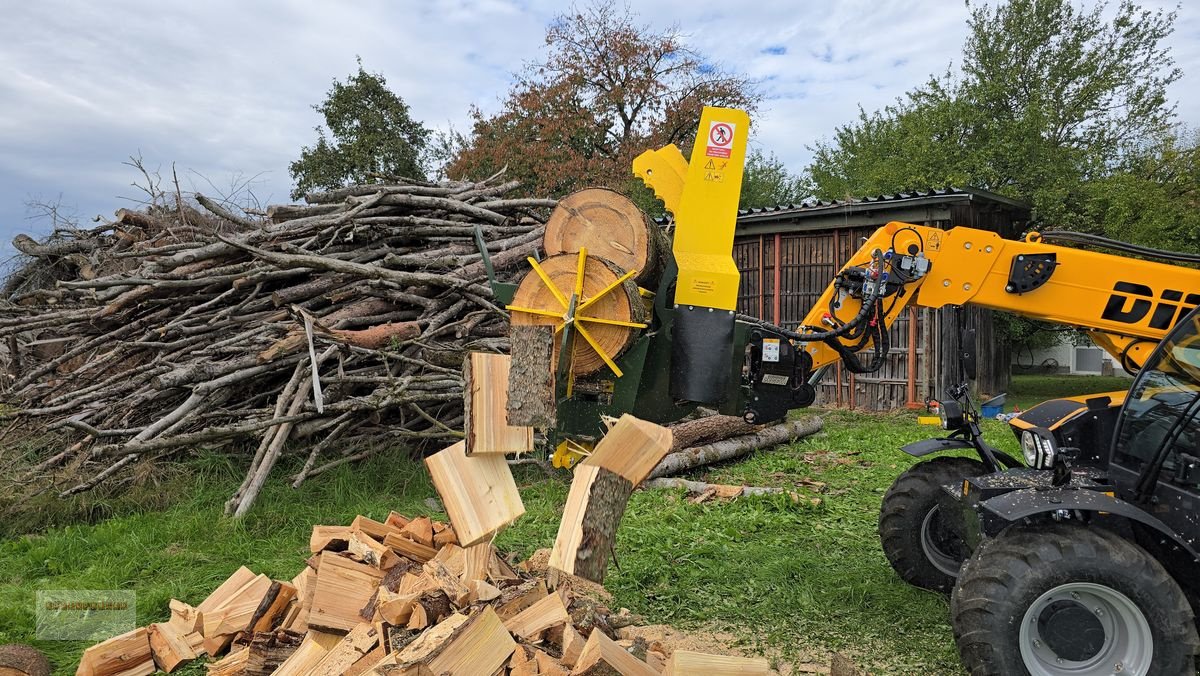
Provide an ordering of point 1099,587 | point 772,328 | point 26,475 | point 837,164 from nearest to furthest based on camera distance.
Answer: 1. point 1099,587
2. point 772,328
3. point 26,475
4. point 837,164

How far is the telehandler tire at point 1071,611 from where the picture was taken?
3110 millimetres

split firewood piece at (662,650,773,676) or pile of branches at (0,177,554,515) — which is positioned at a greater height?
pile of branches at (0,177,554,515)

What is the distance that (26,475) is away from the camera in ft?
21.0

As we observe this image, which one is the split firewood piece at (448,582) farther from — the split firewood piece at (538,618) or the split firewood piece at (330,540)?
the split firewood piece at (330,540)

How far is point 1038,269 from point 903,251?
70 centimetres

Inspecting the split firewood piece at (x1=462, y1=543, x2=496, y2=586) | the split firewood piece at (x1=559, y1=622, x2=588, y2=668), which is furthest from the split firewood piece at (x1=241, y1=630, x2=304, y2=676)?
the split firewood piece at (x1=559, y1=622, x2=588, y2=668)

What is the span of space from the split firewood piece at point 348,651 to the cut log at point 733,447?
3925 mm

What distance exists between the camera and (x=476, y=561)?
373 centimetres

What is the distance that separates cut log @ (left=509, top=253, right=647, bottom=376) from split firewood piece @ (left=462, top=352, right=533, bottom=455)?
229mm

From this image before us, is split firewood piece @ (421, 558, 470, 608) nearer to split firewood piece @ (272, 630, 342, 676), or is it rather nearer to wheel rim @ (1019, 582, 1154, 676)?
split firewood piece @ (272, 630, 342, 676)

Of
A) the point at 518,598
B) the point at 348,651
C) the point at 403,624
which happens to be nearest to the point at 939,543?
the point at 518,598

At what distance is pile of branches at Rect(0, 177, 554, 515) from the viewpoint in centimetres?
660

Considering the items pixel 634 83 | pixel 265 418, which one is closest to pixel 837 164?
pixel 634 83

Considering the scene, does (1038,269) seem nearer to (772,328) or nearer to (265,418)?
(772,328)
